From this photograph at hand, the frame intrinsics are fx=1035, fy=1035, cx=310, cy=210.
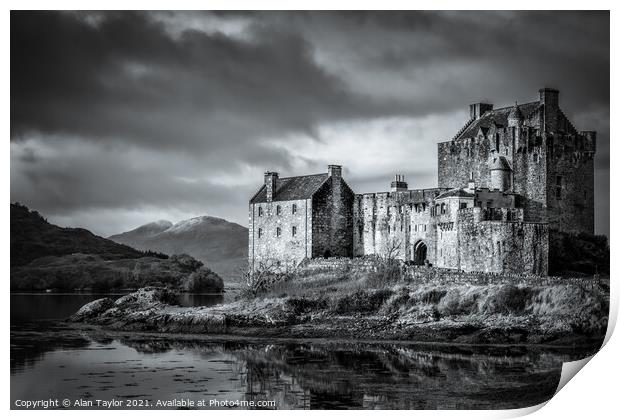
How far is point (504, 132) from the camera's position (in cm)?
2520

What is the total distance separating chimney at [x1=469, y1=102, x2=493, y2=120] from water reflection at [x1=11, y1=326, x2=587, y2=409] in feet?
31.9

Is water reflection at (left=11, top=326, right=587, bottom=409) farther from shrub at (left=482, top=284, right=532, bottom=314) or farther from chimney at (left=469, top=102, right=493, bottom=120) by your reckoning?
chimney at (left=469, top=102, right=493, bottom=120)

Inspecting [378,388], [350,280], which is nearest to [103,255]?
[350,280]

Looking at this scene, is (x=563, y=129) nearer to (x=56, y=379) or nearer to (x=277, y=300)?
(x=277, y=300)

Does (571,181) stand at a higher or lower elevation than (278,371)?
higher

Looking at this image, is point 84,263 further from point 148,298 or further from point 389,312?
point 389,312

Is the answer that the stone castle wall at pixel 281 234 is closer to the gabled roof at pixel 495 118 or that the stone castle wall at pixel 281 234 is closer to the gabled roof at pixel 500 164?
the gabled roof at pixel 495 118

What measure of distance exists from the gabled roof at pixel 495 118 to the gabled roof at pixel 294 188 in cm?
392

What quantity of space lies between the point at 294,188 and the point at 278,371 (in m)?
12.0

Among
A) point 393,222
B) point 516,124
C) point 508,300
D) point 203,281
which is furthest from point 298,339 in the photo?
point 203,281

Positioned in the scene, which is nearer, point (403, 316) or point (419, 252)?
point (403, 316)

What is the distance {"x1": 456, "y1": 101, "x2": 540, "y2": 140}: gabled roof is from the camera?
83.4 feet

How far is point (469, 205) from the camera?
23.8m

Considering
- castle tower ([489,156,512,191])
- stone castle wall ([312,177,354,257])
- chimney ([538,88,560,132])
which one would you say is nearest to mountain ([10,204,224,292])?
stone castle wall ([312,177,354,257])
